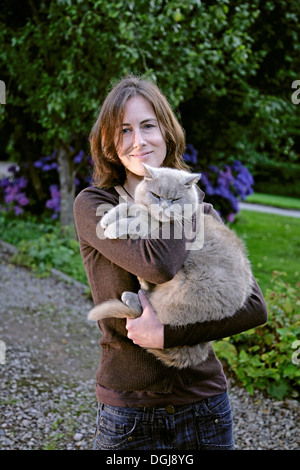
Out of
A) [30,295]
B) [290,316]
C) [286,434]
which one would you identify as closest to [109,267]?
[286,434]

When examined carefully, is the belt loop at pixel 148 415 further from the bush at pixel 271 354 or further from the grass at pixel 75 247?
the grass at pixel 75 247

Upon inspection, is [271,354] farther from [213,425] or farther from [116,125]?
[116,125]

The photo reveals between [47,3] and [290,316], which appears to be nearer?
[290,316]

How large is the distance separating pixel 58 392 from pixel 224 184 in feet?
22.9

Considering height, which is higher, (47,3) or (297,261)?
(47,3)

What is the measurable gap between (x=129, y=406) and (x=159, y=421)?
139mm

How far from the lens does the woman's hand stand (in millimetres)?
1901

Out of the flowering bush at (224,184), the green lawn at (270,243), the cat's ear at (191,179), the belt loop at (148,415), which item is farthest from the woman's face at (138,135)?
the flowering bush at (224,184)

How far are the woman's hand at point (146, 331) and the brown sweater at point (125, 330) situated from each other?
3 cm

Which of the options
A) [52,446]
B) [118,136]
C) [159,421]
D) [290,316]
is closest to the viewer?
[159,421]

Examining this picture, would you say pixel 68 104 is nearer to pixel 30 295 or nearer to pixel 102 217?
pixel 30 295

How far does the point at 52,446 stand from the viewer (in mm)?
3785

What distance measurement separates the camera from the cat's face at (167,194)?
7.18 ft

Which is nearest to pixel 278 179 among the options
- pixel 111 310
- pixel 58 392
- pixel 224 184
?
pixel 224 184
